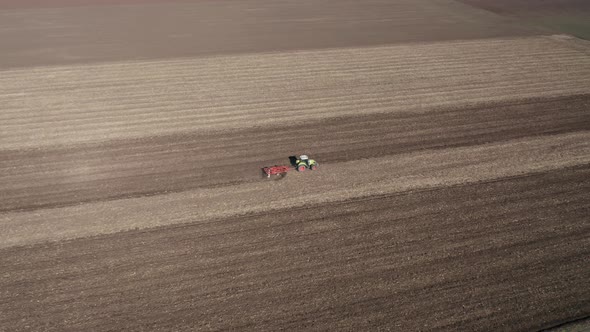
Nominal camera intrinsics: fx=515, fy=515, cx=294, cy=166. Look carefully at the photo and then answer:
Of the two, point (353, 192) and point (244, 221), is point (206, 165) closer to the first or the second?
point (244, 221)

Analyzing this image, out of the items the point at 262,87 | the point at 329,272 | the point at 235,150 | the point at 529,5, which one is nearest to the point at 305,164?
the point at 235,150

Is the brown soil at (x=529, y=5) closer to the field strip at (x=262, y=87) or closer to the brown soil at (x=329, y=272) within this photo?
the field strip at (x=262, y=87)

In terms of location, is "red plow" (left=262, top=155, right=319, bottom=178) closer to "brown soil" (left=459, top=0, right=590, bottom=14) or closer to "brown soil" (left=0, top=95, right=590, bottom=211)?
"brown soil" (left=0, top=95, right=590, bottom=211)

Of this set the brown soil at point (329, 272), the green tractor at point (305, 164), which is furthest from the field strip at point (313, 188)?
the brown soil at point (329, 272)

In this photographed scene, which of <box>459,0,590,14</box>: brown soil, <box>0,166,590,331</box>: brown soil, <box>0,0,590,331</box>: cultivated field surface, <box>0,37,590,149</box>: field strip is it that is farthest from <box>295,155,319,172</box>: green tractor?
<box>459,0,590,14</box>: brown soil

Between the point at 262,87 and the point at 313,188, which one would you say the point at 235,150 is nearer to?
the point at 313,188
